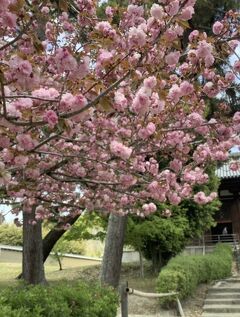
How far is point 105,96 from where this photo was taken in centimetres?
278

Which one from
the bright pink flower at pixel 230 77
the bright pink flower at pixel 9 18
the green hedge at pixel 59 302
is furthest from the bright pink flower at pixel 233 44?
the green hedge at pixel 59 302

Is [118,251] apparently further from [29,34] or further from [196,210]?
[29,34]

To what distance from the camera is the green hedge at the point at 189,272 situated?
10602 millimetres

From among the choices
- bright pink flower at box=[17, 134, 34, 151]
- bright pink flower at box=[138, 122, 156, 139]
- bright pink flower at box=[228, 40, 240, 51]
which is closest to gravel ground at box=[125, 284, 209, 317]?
bright pink flower at box=[138, 122, 156, 139]

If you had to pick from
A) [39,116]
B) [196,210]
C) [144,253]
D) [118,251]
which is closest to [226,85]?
[39,116]

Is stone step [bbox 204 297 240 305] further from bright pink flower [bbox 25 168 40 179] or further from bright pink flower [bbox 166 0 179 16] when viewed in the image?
bright pink flower [bbox 166 0 179 16]

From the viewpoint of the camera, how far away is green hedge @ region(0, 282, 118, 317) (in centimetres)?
452

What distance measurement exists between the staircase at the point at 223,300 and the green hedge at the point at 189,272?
0.45 meters

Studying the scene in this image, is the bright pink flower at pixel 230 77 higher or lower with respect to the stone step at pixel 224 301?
higher

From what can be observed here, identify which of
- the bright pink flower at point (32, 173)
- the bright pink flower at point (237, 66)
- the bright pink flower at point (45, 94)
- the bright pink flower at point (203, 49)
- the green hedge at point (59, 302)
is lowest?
the green hedge at point (59, 302)

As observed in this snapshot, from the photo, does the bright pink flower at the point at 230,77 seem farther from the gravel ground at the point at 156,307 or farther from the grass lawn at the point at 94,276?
the grass lawn at the point at 94,276

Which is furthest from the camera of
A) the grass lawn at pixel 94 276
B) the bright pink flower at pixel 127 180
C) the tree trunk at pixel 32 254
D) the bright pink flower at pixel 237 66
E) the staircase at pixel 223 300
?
the grass lawn at pixel 94 276

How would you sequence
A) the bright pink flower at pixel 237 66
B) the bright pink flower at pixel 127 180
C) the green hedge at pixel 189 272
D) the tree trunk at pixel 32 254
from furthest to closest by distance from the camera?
the tree trunk at pixel 32 254, the green hedge at pixel 189 272, the bright pink flower at pixel 127 180, the bright pink flower at pixel 237 66

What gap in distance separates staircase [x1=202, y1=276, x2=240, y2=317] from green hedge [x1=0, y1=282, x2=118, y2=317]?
17.1 ft
